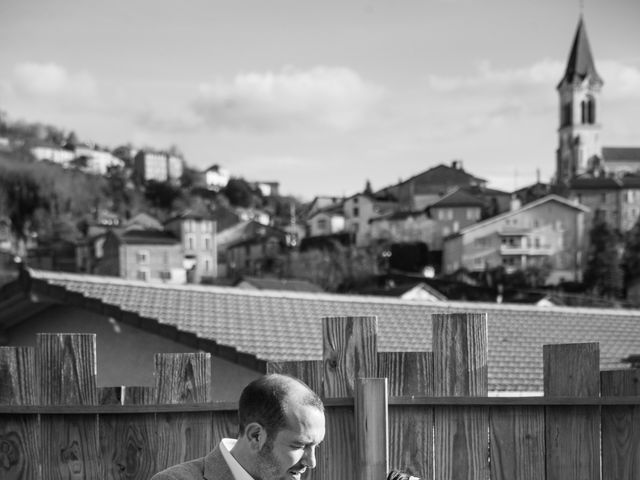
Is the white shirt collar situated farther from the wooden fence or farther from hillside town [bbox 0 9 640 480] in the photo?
the wooden fence

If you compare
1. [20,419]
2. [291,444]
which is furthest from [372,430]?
[20,419]

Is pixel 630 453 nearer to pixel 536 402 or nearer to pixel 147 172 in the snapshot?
pixel 536 402

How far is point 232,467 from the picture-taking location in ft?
7.82

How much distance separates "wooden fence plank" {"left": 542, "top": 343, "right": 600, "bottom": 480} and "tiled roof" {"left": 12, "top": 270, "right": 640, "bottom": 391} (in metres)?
5.55

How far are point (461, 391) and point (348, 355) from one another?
1.36 feet

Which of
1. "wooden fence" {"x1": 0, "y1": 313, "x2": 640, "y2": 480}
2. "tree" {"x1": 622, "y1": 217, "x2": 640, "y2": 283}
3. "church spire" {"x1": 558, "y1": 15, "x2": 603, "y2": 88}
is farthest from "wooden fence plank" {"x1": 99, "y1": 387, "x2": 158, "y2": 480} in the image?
"church spire" {"x1": 558, "y1": 15, "x2": 603, "y2": 88}

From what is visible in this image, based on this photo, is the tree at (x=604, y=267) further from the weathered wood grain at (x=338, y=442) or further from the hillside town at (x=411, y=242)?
the weathered wood grain at (x=338, y=442)

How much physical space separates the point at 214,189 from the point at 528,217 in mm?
81113

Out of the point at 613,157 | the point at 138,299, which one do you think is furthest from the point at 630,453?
the point at 613,157

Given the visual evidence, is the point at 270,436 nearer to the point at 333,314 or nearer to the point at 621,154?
the point at 333,314

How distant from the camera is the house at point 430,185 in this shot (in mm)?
115688

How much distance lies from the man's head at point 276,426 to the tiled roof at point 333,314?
19.0ft

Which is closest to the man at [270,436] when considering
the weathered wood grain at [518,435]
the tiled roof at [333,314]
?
the weathered wood grain at [518,435]

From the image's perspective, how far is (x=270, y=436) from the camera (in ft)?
7.73
